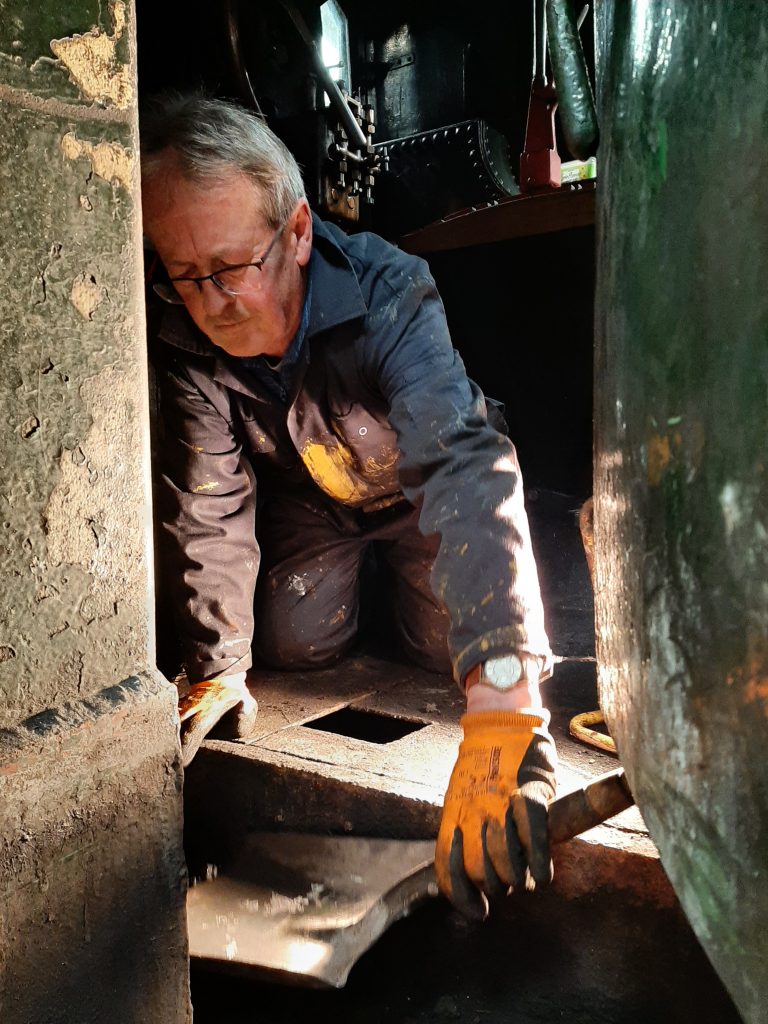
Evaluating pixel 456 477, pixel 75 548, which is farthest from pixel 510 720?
pixel 75 548

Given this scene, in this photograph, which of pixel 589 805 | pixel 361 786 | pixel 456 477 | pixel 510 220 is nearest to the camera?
pixel 589 805

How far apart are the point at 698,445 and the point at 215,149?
158 cm

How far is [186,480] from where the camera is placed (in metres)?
Result: 2.31

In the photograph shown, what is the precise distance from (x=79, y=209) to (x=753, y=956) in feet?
3.73

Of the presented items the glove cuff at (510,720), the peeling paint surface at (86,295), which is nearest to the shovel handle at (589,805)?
the glove cuff at (510,720)

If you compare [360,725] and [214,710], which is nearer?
[214,710]

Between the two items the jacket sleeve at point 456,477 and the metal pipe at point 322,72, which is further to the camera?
the metal pipe at point 322,72

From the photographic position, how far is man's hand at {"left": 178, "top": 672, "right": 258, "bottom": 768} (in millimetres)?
1973

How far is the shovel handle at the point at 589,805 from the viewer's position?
3.67 feet

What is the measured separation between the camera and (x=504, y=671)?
1.50 meters

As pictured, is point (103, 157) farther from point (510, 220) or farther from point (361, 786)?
point (510, 220)

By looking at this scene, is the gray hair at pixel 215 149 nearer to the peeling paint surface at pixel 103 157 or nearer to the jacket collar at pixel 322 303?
the jacket collar at pixel 322 303

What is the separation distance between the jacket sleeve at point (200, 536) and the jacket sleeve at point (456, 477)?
556mm

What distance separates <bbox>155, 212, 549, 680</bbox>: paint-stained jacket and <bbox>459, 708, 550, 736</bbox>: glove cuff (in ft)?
0.33
